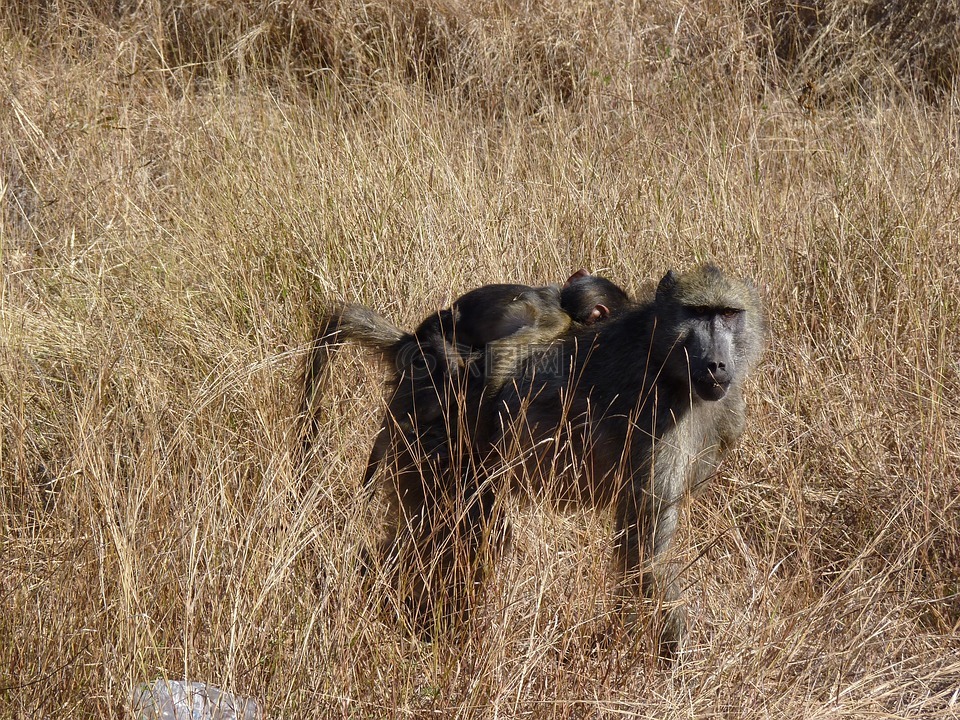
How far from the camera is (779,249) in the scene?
436 centimetres

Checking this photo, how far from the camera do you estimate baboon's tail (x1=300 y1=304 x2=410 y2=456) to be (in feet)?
10.5

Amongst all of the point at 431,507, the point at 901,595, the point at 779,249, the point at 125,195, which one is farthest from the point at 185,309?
the point at 901,595

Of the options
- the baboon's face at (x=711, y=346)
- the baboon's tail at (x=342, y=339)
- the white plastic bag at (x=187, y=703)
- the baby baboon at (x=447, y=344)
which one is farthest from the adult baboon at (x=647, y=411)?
the white plastic bag at (x=187, y=703)

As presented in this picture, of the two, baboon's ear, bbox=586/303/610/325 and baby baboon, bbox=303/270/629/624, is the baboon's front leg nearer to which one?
baby baboon, bbox=303/270/629/624

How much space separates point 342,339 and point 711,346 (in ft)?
3.80

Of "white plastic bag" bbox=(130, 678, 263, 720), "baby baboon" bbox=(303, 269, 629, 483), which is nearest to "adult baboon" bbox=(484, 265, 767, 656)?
"baby baboon" bbox=(303, 269, 629, 483)

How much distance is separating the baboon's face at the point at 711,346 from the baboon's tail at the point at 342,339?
925mm

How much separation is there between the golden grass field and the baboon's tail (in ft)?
0.46

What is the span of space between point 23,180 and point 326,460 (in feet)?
11.7

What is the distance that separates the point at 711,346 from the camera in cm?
276

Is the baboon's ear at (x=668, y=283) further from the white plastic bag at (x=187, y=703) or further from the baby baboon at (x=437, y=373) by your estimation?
the white plastic bag at (x=187, y=703)

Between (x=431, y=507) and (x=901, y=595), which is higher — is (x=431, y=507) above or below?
above

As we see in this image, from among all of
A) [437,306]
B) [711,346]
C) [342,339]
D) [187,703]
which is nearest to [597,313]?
[711,346]

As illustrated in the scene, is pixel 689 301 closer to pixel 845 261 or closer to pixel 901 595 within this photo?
pixel 901 595
